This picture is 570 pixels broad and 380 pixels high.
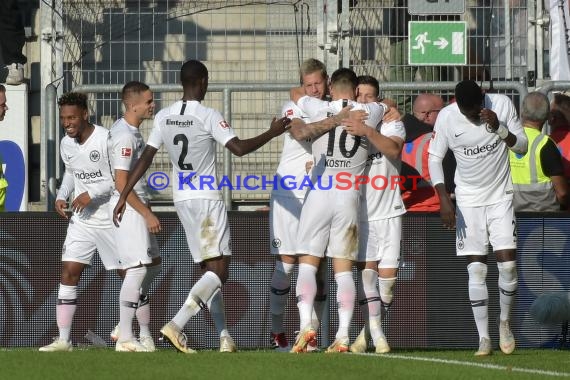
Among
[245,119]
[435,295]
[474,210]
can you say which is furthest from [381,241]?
[245,119]

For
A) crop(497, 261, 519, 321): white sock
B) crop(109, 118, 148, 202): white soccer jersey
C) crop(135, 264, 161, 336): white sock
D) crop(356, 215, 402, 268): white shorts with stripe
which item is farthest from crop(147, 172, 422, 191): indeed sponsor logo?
crop(497, 261, 519, 321): white sock

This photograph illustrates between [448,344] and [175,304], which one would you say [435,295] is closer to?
[448,344]

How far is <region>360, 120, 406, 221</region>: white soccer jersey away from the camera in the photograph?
12.1 metres

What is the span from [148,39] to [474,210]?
4.76 m

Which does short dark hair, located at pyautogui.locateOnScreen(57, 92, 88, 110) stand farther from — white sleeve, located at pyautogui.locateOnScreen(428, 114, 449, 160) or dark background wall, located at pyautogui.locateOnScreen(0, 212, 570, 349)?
white sleeve, located at pyautogui.locateOnScreen(428, 114, 449, 160)

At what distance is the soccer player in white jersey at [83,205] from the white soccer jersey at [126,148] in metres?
0.26

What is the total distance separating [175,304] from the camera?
1358cm

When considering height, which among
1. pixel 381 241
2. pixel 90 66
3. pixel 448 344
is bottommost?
pixel 448 344

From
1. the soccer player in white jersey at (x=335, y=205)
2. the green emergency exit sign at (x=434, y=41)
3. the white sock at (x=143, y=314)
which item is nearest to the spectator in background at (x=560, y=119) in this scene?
the green emergency exit sign at (x=434, y=41)

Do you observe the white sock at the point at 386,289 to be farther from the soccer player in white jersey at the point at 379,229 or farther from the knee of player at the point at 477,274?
the knee of player at the point at 477,274

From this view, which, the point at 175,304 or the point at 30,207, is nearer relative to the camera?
the point at 175,304

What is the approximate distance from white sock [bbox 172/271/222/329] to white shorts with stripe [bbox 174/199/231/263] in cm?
19

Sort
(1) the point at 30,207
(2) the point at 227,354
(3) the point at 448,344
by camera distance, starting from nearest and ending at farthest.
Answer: (2) the point at 227,354 < (3) the point at 448,344 < (1) the point at 30,207

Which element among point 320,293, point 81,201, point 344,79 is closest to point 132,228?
point 81,201
